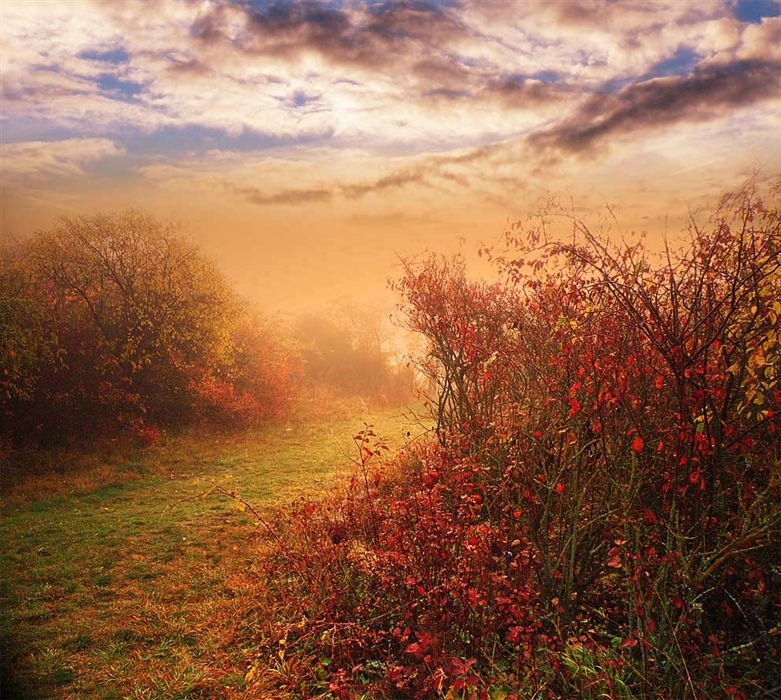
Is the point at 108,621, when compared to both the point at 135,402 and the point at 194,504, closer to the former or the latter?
the point at 194,504

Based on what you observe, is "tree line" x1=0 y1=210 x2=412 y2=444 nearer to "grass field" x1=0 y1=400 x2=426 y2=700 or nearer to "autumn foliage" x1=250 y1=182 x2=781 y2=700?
"grass field" x1=0 y1=400 x2=426 y2=700

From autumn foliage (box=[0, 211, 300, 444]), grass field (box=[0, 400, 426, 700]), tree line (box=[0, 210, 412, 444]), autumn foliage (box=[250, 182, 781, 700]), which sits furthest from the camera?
autumn foliage (box=[0, 211, 300, 444])

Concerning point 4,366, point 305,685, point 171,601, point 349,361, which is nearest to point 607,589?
point 305,685

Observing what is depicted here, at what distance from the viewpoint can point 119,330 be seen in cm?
1956

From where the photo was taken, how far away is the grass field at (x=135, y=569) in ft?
19.2

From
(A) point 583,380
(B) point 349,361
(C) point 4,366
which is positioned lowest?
(B) point 349,361

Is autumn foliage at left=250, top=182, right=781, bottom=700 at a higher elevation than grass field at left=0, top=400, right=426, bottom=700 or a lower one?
higher

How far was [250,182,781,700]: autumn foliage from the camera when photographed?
14.1ft

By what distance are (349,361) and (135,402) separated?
728 inches

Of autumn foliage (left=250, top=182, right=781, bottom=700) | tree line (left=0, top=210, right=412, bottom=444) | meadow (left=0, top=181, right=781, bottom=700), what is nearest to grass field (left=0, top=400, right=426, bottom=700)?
meadow (left=0, top=181, right=781, bottom=700)

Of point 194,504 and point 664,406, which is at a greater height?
point 664,406

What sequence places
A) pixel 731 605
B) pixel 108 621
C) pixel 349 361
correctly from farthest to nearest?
1. pixel 349 361
2. pixel 108 621
3. pixel 731 605

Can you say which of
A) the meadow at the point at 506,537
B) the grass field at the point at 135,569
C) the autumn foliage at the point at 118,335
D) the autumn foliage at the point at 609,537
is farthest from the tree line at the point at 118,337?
the autumn foliage at the point at 609,537

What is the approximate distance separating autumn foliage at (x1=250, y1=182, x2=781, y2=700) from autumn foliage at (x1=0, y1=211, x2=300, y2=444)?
13.1 meters
